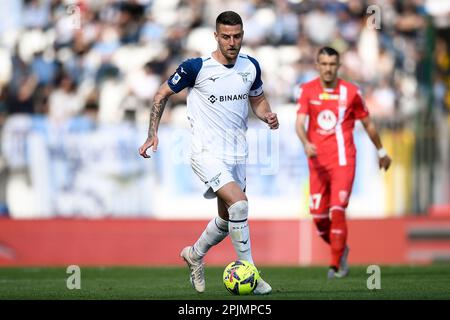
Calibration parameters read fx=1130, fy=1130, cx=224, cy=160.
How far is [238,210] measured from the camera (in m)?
11.0

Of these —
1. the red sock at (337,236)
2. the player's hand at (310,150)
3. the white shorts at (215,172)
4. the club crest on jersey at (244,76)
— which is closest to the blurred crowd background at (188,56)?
the red sock at (337,236)

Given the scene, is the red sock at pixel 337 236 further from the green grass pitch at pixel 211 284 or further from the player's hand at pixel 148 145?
the player's hand at pixel 148 145

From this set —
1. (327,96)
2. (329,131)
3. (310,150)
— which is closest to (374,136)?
(329,131)

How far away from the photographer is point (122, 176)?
19578mm

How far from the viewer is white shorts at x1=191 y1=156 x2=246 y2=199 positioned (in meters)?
11.2

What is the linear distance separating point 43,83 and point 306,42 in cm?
524

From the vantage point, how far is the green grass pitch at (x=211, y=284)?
36.6ft

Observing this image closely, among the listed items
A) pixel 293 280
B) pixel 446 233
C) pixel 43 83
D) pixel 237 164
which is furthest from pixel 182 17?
pixel 237 164

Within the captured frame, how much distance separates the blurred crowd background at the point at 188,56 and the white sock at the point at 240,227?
27.6 ft

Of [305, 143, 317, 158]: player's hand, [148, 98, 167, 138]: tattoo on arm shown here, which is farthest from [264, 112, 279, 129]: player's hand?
[305, 143, 317, 158]: player's hand

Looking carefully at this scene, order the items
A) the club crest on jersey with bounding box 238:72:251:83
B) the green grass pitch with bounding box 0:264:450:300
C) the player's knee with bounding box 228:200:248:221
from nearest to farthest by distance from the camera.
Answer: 1. the player's knee with bounding box 228:200:248:221
2. the green grass pitch with bounding box 0:264:450:300
3. the club crest on jersey with bounding box 238:72:251:83

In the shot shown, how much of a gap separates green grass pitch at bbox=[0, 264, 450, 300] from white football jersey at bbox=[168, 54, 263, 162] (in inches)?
58.8

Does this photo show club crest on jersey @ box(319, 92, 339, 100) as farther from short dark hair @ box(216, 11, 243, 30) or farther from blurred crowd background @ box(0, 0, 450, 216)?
blurred crowd background @ box(0, 0, 450, 216)

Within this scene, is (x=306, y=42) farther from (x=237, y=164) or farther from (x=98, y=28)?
(x=237, y=164)
